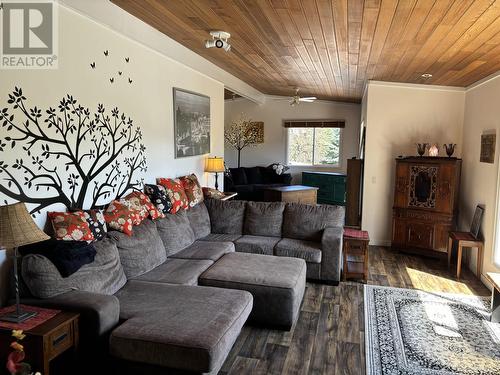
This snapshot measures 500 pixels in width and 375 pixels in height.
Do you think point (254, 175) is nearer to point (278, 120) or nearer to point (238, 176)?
point (238, 176)

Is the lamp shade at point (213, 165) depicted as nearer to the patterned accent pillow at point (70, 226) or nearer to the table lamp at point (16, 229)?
the patterned accent pillow at point (70, 226)

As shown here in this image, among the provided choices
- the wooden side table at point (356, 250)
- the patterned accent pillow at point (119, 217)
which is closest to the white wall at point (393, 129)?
the wooden side table at point (356, 250)

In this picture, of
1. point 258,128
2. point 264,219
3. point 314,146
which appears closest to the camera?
point 264,219

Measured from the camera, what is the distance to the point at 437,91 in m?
5.96

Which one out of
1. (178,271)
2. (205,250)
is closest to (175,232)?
(205,250)

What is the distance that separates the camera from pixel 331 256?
14.5ft

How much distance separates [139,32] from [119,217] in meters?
1.81

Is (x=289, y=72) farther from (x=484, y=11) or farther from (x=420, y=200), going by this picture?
(x=484, y=11)

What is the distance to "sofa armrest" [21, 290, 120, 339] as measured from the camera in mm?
2508

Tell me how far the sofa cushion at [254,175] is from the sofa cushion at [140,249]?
600 cm

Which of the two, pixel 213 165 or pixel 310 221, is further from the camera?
pixel 213 165

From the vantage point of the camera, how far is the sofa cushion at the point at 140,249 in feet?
11.1

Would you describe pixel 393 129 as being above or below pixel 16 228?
above

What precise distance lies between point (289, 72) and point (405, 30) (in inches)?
118
